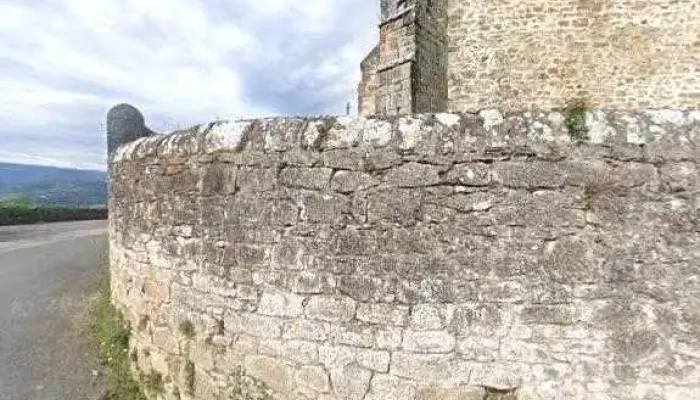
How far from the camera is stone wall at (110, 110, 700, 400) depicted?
9.82 ft

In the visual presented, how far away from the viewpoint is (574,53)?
951cm

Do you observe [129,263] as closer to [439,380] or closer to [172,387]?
[172,387]

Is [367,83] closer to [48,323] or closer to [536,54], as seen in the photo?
[536,54]

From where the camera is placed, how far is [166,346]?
448 cm

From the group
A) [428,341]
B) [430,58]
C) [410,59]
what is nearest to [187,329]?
[428,341]

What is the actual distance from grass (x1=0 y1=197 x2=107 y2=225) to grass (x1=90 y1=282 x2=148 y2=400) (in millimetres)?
15605

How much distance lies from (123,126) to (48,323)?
2.61m

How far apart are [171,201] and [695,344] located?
3579mm

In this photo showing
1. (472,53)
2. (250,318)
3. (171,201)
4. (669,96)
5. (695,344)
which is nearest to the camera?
(695,344)

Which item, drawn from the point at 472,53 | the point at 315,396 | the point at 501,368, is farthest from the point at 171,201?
the point at 472,53

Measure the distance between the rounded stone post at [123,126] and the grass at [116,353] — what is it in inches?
77.7

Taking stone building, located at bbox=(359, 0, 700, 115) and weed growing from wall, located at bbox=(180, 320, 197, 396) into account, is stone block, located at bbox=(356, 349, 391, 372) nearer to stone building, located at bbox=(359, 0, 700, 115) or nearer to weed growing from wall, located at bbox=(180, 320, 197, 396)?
weed growing from wall, located at bbox=(180, 320, 197, 396)

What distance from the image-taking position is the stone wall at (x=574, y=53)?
915cm

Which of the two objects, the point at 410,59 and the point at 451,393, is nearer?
the point at 451,393
